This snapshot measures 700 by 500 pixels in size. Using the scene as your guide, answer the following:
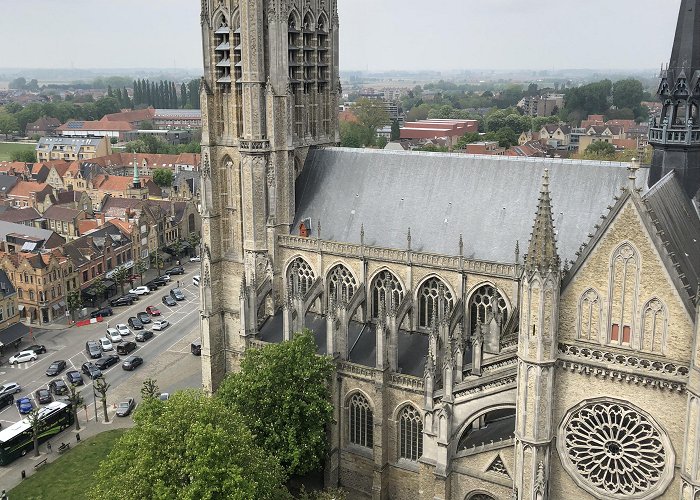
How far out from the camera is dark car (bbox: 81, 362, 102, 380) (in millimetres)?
66938

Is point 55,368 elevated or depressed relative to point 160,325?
depressed

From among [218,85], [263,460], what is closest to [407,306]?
[263,460]

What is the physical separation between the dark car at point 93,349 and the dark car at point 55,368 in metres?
3.15

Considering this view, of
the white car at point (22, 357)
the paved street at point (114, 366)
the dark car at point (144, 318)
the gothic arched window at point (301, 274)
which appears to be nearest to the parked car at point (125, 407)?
the paved street at point (114, 366)

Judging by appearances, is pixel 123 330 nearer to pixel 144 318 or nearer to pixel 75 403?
pixel 144 318

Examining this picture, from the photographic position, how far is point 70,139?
188 meters

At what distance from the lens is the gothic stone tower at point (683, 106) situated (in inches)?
1503

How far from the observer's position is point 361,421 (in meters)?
47.4

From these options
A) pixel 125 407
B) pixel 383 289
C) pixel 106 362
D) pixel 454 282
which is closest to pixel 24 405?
pixel 125 407

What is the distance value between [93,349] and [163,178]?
77607 millimetres

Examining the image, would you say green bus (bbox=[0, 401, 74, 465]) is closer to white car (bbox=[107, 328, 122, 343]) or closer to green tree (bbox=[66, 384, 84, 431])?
green tree (bbox=[66, 384, 84, 431])

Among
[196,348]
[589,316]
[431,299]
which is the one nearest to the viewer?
[589,316]

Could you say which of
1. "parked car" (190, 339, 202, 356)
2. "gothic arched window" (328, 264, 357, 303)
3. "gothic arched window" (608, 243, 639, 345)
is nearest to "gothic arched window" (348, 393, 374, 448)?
"gothic arched window" (328, 264, 357, 303)

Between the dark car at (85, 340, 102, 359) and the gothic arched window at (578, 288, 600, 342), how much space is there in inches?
2211
